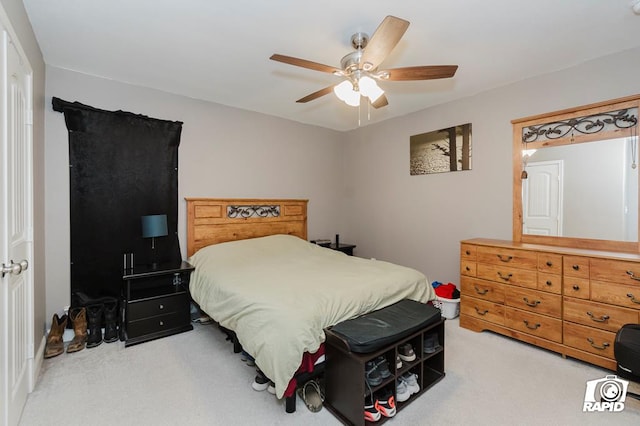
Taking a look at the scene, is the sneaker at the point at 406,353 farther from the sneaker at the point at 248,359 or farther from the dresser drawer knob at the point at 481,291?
the dresser drawer knob at the point at 481,291

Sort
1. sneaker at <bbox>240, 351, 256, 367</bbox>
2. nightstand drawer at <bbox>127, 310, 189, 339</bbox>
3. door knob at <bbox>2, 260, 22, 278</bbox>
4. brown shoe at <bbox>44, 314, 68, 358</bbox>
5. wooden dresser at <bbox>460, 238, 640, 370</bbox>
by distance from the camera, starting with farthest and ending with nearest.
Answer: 1. nightstand drawer at <bbox>127, 310, 189, 339</bbox>
2. brown shoe at <bbox>44, 314, 68, 358</bbox>
3. sneaker at <bbox>240, 351, 256, 367</bbox>
4. wooden dresser at <bbox>460, 238, 640, 370</bbox>
5. door knob at <bbox>2, 260, 22, 278</bbox>

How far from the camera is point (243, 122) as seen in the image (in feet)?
13.0

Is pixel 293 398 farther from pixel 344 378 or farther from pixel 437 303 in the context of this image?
pixel 437 303

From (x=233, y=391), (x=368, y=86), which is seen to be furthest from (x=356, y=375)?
(x=368, y=86)

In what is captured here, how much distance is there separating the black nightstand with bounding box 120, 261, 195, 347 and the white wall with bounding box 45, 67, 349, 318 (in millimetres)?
515

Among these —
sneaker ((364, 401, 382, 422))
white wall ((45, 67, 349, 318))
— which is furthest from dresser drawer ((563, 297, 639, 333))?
white wall ((45, 67, 349, 318))

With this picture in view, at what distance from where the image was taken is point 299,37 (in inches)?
90.0

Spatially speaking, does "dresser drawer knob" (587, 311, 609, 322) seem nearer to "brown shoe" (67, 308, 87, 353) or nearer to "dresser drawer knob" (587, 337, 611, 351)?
"dresser drawer knob" (587, 337, 611, 351)

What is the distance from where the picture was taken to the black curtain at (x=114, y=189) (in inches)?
113

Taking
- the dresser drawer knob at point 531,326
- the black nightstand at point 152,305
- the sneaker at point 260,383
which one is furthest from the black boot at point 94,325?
the dresser drawer knob at point 531,326

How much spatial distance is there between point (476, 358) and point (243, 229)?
291 centimetres

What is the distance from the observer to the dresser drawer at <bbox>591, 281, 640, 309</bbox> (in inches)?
84.7

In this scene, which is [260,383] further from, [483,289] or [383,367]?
[483,289]

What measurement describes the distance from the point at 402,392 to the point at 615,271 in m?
1.88
